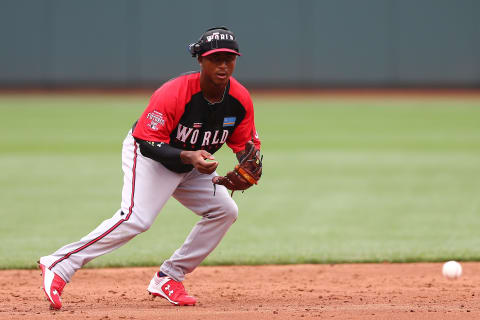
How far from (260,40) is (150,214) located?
26853mm

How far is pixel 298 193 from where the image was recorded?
10.5m

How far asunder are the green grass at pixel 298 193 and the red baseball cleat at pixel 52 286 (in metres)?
2.00

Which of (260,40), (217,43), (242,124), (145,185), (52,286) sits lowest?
(52,286)

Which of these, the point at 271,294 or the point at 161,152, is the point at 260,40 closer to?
the point at 271,294

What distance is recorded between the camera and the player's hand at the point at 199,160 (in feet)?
14.4

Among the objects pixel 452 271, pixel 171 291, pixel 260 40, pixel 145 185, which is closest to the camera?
pixel 145 185

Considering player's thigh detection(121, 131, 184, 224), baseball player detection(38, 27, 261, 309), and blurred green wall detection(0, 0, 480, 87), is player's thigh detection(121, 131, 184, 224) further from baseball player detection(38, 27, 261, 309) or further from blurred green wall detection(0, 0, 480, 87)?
blurred green wall detection(0, 0, 480, 87)

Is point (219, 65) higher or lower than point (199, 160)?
higher

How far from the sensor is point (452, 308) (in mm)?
4699

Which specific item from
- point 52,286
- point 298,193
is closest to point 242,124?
point 52,286

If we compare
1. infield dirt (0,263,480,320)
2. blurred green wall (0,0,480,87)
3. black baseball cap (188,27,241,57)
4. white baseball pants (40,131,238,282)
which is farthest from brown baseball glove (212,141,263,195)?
blurred green wall (0,0,480,87)

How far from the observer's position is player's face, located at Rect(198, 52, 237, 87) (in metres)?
4.54

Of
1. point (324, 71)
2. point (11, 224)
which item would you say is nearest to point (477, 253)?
point (11, 224)

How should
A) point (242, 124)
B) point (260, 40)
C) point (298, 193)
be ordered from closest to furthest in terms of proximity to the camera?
point (242, 124)
point (298, 193)
point (260, 40)
